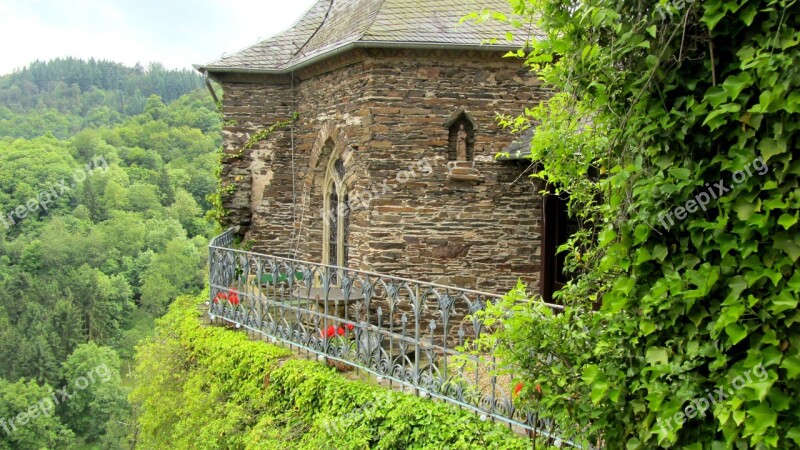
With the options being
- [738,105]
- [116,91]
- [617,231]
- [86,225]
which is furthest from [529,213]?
[116,91]

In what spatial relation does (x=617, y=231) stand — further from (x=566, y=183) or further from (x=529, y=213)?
(x=529, y=213)

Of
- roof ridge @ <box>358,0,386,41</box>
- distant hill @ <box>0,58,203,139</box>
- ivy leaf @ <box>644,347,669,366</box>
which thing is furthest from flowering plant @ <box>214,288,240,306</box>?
distant hill @ <box>0,58,203,139</box>

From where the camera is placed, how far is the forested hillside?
4138cm

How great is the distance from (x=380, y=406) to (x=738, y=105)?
16.4 feet

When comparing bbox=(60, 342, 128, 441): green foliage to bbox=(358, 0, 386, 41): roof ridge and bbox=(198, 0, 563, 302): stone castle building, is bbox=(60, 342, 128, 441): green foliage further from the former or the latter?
bbox=(358, 0, 386, 41): roof ridge

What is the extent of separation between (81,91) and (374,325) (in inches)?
4840

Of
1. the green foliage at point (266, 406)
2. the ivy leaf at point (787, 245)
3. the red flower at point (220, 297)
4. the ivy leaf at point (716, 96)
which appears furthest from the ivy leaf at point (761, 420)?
the red flower at point (220, 297)

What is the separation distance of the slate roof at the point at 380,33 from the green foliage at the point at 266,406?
4.75m

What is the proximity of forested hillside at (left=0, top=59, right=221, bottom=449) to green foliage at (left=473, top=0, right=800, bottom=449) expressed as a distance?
86.8 feet

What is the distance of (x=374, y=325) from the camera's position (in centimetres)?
960

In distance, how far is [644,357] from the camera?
3.45 metres

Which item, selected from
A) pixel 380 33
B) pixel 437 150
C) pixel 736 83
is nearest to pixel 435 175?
pixel 437 150

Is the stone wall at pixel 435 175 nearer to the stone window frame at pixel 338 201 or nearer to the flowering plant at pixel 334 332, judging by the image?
the stone window frame at pixel 338 201

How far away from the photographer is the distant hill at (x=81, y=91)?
322ft
